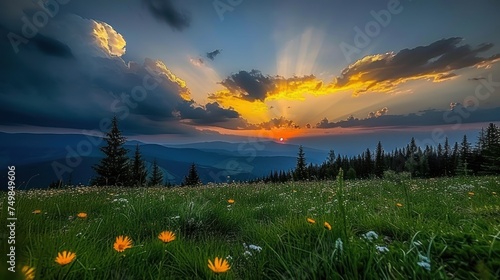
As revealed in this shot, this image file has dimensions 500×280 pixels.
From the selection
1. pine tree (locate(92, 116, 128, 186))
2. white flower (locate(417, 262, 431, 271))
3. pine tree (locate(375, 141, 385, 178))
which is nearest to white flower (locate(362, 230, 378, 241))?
white flower (locate(417, 262, 431, 271))

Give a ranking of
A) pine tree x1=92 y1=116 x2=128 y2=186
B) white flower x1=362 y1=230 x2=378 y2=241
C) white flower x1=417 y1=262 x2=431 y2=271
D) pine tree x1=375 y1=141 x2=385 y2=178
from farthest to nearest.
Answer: pine tree x1=375 y1=141 x2=385 y2=178 < pine tree x1=92 y1=116 x2=128 y2=186 < white flower x1=362 y1=230 x2=378 y2=241 < white flower x1=417 y1=262 x2=431 y2=271

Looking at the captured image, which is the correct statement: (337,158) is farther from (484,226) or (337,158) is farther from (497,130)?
(484,226)

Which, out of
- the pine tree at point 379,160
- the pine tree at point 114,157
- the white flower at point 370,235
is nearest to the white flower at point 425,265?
the white flower at point 370,235

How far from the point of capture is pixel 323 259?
2.04 meters

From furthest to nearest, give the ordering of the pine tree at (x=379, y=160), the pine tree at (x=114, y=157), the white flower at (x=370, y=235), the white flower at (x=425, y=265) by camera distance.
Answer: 1. the pine tree at (x=379, y=160)
2. the pine tree at (x=114, y=157)
3. the white flower at (x=370, y=235)
4. the white flower at (x=425, y=265)

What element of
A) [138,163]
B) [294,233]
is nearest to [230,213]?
A: [294,233]

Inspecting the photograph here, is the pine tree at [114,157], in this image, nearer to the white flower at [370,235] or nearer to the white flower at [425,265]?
the white flower at [370,235]

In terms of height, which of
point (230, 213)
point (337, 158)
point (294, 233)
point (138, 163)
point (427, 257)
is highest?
point (427, 257)

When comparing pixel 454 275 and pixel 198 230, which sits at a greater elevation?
pixel 454 275

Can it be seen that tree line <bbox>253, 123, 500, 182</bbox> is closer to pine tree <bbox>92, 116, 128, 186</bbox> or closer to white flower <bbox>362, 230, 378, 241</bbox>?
pine tree <bbox>92, 116, 128, 186</bbox>

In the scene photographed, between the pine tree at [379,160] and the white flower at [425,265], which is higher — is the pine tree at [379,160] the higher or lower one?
the lower one

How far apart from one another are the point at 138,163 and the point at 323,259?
66.4m

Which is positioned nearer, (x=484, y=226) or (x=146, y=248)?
(x=146, y=248)

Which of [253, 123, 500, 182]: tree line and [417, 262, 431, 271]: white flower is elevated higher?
[417, 262, 431, 271]: white flower
